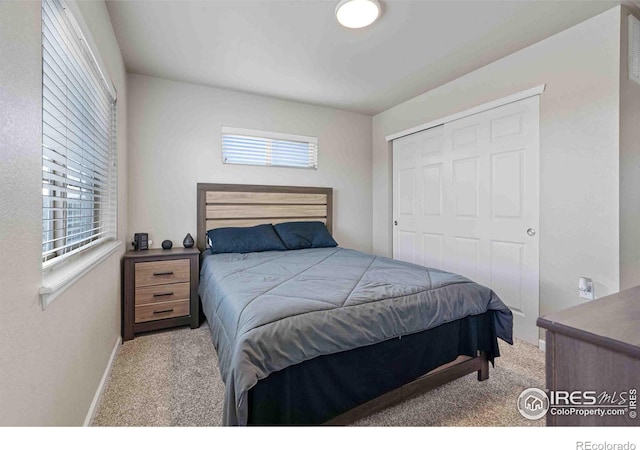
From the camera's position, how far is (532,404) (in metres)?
1.63

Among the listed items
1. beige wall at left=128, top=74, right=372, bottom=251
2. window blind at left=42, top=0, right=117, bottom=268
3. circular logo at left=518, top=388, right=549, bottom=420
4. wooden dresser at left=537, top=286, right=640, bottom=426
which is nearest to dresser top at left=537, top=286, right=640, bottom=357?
wooden dresser at left=537, top=286, right=640, bottom=426

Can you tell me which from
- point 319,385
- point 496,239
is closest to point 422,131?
point 496,239

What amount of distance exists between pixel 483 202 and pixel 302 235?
6.20 ft

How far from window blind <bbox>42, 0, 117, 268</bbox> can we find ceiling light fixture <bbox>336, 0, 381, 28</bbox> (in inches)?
59.8

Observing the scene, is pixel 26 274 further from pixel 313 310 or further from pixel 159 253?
pixel 159 253

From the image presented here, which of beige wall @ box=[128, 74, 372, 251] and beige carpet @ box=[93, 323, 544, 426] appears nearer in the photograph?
beige carpet @ box=[93, 323, 544, 426]

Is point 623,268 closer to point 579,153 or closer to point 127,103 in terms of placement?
point 579,153

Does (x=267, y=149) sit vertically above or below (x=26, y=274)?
above

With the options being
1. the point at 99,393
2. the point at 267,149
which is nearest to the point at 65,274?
the point at 99,393

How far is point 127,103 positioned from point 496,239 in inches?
151

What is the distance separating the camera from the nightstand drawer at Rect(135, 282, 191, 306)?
251 centimetres

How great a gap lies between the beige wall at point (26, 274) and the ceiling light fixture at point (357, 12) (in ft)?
5.32

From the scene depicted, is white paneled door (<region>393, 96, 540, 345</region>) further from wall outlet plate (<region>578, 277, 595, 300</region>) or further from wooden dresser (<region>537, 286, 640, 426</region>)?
wooden dresser (<region>537, 286, 640, 426</region>)

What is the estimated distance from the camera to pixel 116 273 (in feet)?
7.50
